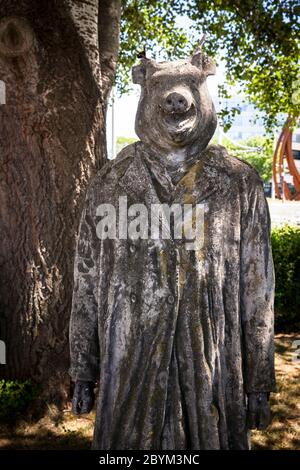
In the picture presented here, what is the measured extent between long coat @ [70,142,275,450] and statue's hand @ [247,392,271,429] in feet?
0.18

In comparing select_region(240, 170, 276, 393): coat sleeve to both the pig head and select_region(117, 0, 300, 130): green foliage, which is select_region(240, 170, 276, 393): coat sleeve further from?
select_region(117, 0, 300, 130): green foliage

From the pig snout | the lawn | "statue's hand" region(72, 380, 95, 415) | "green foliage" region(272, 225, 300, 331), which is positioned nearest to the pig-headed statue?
the pig snout

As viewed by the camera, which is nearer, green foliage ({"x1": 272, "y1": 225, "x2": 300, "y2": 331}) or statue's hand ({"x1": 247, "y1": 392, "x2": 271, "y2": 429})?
statue's hand ({"x1": 247, "y1": 392, "x2": 271, "y2": 429})

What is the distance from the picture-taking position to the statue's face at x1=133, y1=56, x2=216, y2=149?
2189 mm

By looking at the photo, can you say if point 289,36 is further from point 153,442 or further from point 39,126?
point 153,442

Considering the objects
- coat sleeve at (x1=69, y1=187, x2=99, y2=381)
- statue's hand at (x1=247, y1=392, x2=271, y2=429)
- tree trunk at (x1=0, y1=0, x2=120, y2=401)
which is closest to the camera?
statue's hand at (x1=247, y1=392, x2=271, y2=429)

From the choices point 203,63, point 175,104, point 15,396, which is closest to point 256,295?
point 175,104

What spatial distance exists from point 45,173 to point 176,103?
358 cm

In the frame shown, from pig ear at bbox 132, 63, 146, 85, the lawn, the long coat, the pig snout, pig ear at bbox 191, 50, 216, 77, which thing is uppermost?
pig ear at bbox 191, 50, 216, 77

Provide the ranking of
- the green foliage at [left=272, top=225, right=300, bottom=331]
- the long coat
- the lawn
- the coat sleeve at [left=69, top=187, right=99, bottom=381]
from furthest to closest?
the green foliage at [left=272, top=225, right=300, bottom=331]
the lawn
the coat sleeve at [left=69, top=187, right=99, bottom=381]
the long coat

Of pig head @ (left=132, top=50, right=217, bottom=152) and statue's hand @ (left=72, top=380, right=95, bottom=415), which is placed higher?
pig head @ (left=132, top=50, right=217, bottom=152)

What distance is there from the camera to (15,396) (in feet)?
17.9

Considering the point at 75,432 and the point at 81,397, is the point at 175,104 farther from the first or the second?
the point at 75,432
